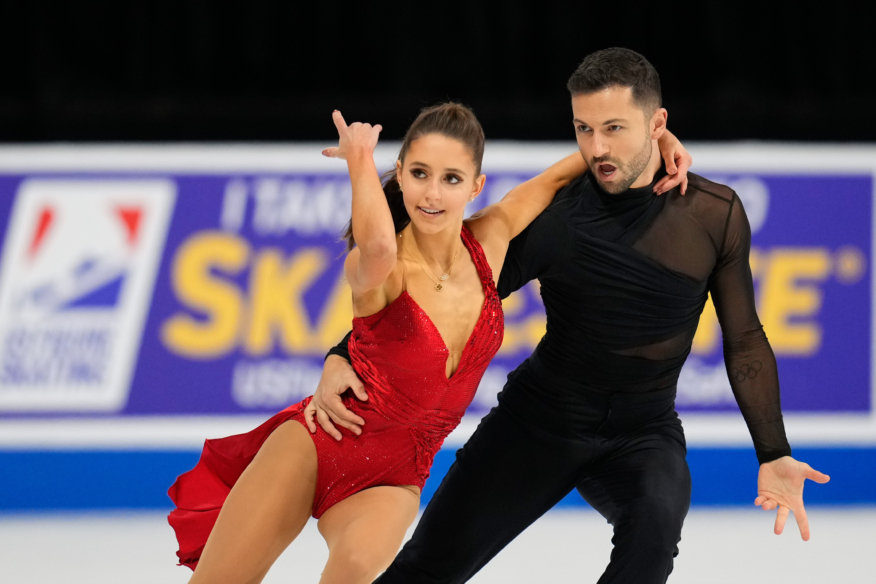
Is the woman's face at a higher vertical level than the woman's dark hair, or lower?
lower

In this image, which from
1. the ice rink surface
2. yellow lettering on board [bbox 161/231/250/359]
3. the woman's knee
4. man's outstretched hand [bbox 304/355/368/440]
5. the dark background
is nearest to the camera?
the woman's knee

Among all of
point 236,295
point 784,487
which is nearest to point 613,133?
point 784,487

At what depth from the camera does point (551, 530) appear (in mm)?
4555

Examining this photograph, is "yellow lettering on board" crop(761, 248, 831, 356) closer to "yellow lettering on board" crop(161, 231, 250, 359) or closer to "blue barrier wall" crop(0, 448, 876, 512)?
"blue barrier wall" crop(0, 448, 876, 512)

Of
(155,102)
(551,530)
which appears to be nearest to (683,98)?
(551,530)

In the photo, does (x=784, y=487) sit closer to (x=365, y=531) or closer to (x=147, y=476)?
(x=365, y=531)

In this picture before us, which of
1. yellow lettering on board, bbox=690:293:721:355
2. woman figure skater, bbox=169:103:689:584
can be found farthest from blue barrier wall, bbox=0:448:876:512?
woman figure skater, bbox=169:103:689:584

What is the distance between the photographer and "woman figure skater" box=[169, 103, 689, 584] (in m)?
2.29

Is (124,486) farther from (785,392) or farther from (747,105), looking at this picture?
(747,105)

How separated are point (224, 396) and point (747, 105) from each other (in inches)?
129

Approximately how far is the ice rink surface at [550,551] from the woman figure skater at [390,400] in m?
1.44

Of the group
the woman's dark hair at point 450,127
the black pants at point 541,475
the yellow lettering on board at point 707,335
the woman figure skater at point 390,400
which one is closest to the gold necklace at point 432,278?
the woman figure skater at point 390,400

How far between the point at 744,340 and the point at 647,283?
0.98 feet

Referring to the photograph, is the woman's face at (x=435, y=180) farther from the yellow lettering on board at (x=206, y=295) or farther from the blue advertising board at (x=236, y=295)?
the yellow lettering on board at (x=206, y=295)
